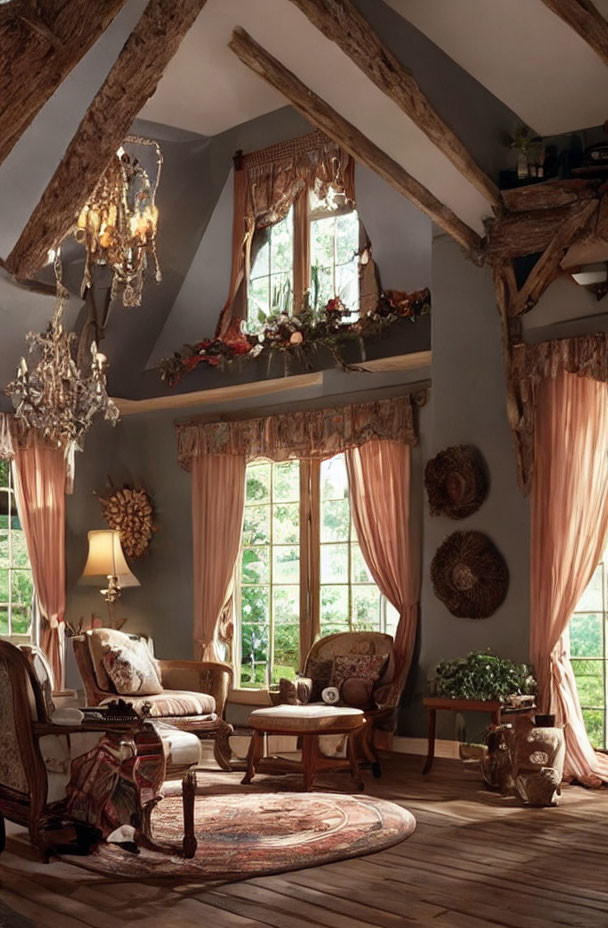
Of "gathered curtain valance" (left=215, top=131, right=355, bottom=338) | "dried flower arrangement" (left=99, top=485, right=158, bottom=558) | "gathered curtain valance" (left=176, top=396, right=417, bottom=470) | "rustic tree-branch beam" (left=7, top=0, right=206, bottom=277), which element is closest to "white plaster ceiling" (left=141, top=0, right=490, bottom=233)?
"rustic tree-branch beam" (left=7, top=0, right=206, bottom=277)

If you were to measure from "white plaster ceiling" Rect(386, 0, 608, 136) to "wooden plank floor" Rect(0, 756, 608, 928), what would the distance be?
416cm

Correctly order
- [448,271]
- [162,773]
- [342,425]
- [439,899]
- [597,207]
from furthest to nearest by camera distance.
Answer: [342,425], [448,271], [597,207], [162,773], [439,899]

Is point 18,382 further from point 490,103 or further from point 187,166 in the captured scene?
point 490,103

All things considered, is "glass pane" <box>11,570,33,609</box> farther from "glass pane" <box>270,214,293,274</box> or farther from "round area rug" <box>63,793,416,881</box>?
"round area rug" <box>63,793,416,881</box>

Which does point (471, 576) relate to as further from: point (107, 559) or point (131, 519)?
point (131, 519)

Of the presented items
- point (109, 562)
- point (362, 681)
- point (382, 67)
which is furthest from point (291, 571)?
point (382, 67)

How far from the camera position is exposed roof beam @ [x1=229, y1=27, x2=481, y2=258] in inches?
264

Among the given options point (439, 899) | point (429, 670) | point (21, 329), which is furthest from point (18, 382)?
point (439, 899)

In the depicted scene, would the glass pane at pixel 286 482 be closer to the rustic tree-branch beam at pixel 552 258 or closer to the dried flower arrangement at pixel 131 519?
the dried flower arrangement at pixel 131 519

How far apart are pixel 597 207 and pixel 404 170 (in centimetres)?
124

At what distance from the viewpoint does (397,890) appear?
4391 mm

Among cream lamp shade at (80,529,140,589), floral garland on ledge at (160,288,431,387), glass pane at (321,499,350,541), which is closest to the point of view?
floral garland on ledge at (160,288,431,387)

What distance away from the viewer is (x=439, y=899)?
14.0 ft

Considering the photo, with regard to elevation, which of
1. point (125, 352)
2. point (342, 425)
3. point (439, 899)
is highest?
point (125, 352)
